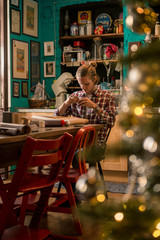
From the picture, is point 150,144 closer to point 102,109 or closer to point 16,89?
point 102,109

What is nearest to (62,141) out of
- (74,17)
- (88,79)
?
(88,79)

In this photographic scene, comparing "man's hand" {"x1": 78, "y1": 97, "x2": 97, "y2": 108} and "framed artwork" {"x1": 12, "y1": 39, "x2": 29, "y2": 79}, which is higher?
"framed artwork" {"x1": 12, "y1": 39, "x2": 29, "y2": 79}

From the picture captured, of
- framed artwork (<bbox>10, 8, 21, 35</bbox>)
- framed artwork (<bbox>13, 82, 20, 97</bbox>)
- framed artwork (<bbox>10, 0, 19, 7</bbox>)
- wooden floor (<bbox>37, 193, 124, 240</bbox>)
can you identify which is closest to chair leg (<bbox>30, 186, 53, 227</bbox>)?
wooden floor (<bbox>37, 193, 124, 240</bbox>)

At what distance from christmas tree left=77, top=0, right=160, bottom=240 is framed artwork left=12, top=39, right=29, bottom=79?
4.23 meters

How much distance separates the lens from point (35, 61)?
Result: 16.6 ft

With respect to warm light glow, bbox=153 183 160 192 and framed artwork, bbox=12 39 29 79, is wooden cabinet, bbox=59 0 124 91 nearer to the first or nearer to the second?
framed artwork, bbox=12 39 29 79

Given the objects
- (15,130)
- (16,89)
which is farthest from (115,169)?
(15,130)

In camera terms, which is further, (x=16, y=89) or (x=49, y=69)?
(x=49, y=69)

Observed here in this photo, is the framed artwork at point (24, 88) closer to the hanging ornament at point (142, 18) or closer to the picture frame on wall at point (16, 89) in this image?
the picture frame on wall at point (16, 89)

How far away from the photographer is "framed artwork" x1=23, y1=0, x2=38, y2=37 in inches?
188

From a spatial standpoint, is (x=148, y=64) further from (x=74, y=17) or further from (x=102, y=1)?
(x=74, y=17)

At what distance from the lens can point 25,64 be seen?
483cm

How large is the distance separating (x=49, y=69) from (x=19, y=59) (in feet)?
2.10

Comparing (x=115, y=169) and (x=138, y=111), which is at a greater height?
(x=138, y=111)
